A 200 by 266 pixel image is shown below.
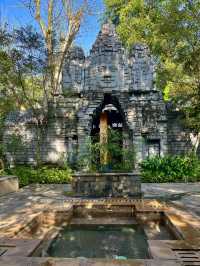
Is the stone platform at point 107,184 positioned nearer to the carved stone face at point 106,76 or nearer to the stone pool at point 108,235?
the stone pool at point 108,235

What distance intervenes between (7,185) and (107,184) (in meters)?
3.72

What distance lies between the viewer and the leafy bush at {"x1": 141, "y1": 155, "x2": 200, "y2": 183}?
14656 millimetres

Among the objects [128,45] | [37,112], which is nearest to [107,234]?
[37,112]

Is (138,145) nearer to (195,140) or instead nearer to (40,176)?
(195,140)

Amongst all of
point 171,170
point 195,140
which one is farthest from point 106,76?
point 171,170

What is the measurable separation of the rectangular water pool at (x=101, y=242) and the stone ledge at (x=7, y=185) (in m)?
4.78

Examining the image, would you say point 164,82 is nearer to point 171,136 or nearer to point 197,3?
point 171,136

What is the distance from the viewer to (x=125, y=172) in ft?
35.2

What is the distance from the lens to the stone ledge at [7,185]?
1052cm

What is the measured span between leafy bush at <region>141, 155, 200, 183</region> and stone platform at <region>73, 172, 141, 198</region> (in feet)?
15.1

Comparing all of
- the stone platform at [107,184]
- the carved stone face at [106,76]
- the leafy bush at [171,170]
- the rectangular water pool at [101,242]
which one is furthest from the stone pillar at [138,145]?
the rectangular water pool at [101,242]

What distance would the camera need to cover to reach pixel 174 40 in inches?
580

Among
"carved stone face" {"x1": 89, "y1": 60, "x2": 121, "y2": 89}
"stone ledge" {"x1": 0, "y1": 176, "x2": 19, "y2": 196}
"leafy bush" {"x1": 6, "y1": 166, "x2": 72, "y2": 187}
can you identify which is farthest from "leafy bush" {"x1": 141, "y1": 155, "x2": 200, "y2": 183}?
"stone ledge" {"x1": 0, "y1": 176, "x2": 19, "y2": 196}

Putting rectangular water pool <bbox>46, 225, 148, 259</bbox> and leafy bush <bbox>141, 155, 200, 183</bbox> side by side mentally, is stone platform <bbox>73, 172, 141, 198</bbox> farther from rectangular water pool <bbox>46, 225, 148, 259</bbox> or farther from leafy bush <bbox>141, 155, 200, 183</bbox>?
leafy bush <bbox>141, 155, 200, 183</bbox>
